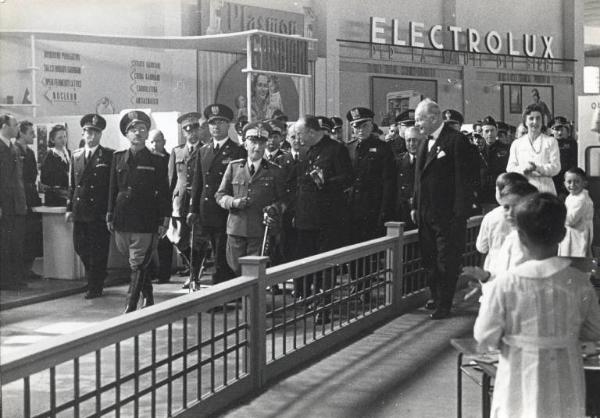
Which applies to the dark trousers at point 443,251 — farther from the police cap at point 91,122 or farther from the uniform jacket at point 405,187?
the police cap at point 91,122

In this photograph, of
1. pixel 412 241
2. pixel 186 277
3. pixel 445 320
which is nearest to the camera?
pixel 445 320

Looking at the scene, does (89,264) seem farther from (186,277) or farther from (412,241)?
(412,241)

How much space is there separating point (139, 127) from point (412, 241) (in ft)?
7.82

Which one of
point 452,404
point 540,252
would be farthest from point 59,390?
point 540,252

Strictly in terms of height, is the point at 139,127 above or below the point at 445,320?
above

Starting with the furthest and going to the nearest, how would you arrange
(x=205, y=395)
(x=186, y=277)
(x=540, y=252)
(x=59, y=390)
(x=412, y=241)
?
(x=186, y=277) < (x=412, y=241) < (x=59, y=390) < (x=205, y=395) < (x=540, y=252)

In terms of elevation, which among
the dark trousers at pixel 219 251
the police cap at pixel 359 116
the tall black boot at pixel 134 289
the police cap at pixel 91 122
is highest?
the police cap at pixel 359 116

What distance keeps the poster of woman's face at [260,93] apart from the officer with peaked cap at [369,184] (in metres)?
4.66

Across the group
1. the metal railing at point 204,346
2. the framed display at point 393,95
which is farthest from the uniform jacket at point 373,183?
the framed display at point 393,95

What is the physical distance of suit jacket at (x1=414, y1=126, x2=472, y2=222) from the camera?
22.4ft

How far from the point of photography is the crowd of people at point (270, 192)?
6945mm

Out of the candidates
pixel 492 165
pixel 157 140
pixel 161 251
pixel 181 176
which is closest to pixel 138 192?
pixel 181 176

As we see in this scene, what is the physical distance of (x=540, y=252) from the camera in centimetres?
281

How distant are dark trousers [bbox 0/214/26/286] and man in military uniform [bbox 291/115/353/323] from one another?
2.59 meters
